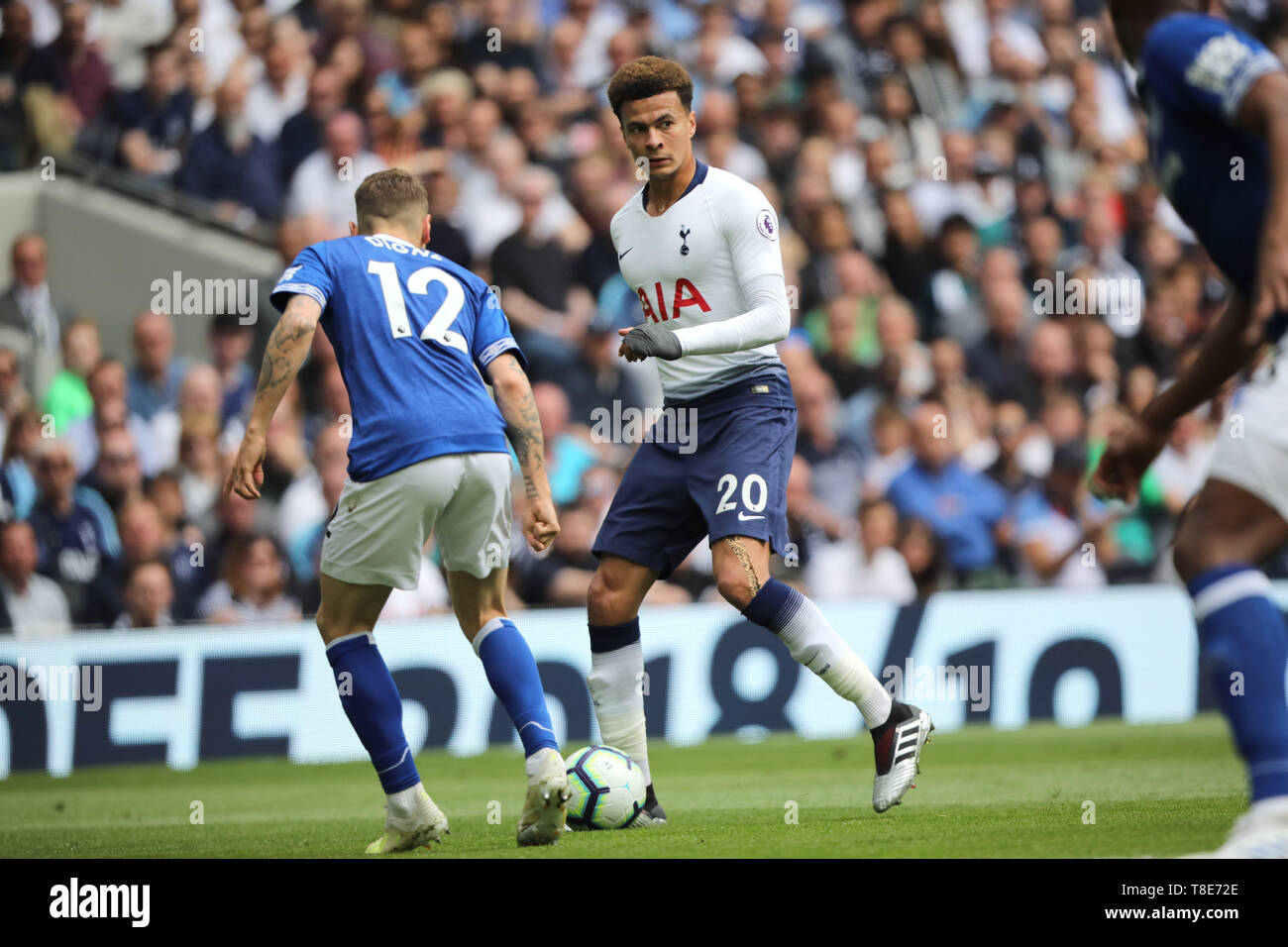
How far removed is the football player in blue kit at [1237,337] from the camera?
392 centimetres

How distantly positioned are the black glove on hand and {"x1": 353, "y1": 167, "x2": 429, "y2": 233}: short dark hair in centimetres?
104

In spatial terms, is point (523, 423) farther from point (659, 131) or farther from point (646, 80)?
point (646, 80)

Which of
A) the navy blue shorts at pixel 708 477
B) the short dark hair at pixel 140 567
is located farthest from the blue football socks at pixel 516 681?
the short dark hair at pixel 140 567

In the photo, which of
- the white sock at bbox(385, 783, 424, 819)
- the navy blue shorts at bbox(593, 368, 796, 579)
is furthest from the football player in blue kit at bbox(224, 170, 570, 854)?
the navy blue shorts at bbox(593, 368, 796, 579)

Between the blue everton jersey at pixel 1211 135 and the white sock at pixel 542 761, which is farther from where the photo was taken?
the white sock at pixel 542 761

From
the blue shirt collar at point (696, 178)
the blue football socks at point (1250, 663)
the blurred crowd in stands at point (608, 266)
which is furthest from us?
the blurred crowd in stands at point (608, 266)

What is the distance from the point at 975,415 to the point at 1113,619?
Answer: 229 centimetres

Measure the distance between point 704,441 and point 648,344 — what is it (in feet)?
2.90

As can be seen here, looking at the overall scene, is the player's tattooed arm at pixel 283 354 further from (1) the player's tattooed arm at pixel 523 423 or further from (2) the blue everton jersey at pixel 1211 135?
(2) the blue everton jersey at pixel 1211 135

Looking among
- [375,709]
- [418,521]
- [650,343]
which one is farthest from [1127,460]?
[375,709]

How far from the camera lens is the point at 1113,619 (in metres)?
10.2

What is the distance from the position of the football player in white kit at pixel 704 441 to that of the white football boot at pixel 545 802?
912 millimetres
